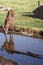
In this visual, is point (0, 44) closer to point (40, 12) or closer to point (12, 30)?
point (12, 30)

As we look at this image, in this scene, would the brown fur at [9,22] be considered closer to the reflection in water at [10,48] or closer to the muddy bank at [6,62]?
the reflection in water at [10,48]

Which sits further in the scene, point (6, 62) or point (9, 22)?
point (9, 22)

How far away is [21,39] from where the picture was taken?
1588 cm

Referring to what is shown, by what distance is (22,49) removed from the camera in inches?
538

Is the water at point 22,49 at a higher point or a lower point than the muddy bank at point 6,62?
lower

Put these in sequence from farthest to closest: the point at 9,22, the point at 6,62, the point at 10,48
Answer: the point at 9,22 < the point at 10,48 < the point at 6,62

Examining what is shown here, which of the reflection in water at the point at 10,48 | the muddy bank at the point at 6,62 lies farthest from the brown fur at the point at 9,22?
the muddy bank at the point at 6,62

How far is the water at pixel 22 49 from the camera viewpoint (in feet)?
39.0

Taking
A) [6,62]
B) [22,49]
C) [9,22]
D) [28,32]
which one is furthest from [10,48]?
[28,32]

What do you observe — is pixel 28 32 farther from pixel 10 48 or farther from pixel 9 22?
pixel 10 48

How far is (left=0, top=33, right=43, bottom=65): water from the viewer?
11.9 metres

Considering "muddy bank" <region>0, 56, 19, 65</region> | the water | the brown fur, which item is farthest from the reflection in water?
the brown fur

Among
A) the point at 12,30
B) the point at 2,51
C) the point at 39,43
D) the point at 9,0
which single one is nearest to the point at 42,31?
the point at 12,30

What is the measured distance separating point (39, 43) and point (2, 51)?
2394mm
